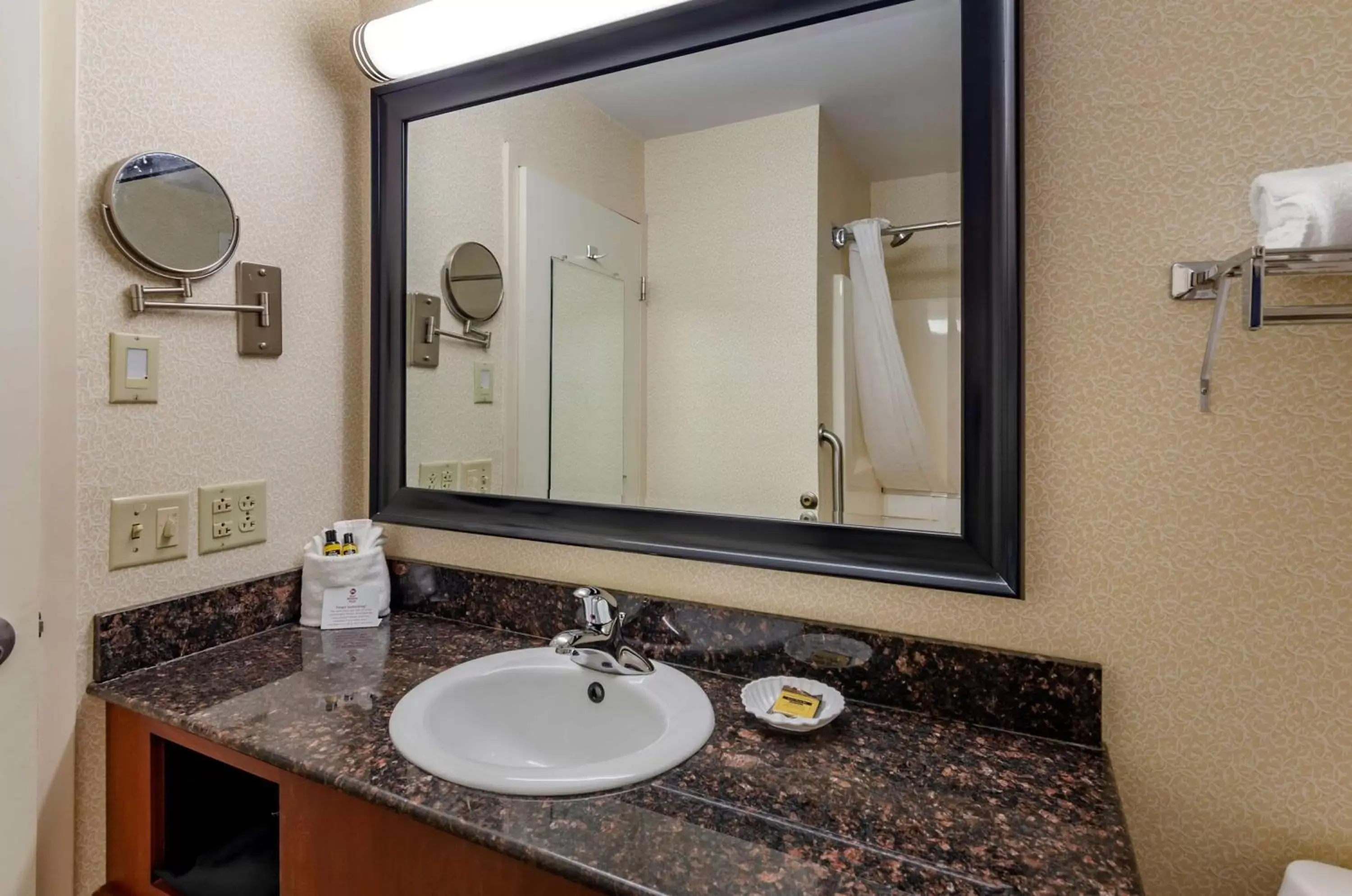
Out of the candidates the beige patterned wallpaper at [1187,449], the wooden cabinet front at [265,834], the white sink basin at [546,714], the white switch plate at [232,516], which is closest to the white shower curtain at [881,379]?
the beige patterned wallpaper at [1187,449]

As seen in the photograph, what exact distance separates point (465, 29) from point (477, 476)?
780 millimetres

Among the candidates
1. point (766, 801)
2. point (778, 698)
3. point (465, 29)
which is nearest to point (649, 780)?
point (766, 801)

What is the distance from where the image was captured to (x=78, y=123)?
92cm

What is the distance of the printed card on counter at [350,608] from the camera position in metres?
1.21

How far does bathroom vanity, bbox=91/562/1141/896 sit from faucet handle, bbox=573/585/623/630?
0.09 meters

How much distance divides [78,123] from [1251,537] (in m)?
1.58

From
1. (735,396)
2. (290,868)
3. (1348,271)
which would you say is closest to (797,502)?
(735,396)

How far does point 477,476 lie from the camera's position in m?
1.26

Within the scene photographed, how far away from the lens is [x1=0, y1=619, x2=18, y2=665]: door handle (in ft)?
2.83

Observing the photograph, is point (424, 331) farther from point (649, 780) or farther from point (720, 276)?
point (649, 780)

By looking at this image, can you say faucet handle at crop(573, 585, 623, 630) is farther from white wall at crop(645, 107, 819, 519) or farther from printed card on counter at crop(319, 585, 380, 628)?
printed card on counter at crop(319, 585, 380, 628)

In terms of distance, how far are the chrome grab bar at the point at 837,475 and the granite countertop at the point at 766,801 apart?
0.87 feet

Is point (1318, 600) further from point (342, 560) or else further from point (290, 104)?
point (290, 104)

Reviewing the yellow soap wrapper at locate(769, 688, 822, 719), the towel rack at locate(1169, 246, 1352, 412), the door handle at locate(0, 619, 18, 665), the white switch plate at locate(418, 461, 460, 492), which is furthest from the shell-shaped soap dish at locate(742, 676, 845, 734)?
the door handle at locate(0, 619, 18, 665)
